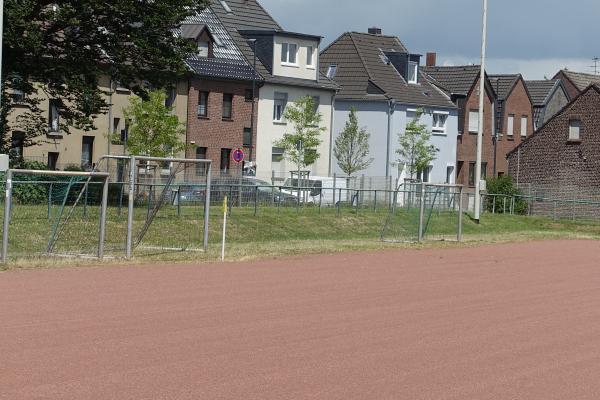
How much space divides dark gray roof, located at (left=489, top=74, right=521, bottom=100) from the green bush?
71.9 feet

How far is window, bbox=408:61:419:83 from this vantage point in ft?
276

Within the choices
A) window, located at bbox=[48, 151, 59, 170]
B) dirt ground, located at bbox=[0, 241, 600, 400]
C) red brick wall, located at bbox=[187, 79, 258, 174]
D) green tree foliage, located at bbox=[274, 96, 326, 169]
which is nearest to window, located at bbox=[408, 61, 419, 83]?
green tree foliage, located at bbox=[274, 96, 326, 169]

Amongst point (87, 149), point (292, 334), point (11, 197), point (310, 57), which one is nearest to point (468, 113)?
point (310, 57)

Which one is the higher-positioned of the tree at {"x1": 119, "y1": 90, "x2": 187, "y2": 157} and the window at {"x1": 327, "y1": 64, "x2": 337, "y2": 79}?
the window at {"x1": 327, "y1": 64, "x2": 337, "y2": 79}

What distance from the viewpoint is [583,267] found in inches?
1192

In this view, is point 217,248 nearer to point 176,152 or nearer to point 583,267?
point 583,267

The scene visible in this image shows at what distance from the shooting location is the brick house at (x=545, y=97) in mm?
100250

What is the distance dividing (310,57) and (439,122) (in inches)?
559

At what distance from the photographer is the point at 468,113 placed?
88.1 metres

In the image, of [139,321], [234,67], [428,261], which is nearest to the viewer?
[139,321]

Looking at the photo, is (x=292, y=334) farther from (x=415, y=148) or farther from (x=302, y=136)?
(x=415, y=148)

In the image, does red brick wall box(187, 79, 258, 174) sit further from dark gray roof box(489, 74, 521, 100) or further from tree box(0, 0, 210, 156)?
dark gray roof box(489, 74, 521, 100)

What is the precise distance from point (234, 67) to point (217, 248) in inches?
1524

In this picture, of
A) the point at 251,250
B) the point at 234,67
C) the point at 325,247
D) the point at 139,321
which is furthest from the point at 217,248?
the point at 234,67
